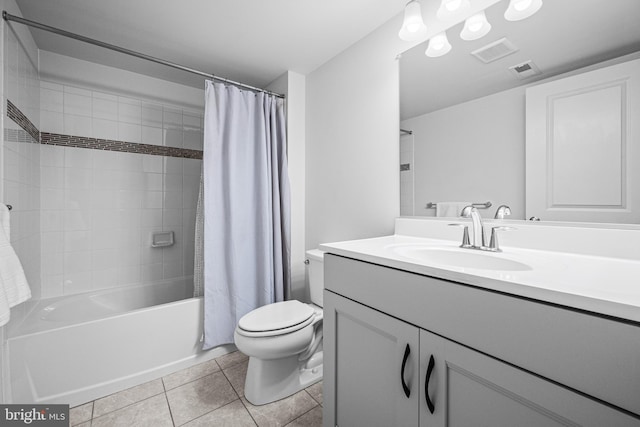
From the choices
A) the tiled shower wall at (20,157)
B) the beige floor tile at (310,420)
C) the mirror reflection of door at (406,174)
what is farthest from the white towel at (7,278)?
the mirror reflection of door at (406,174)

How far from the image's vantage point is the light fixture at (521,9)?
1070mm

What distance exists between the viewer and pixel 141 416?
1342 mm

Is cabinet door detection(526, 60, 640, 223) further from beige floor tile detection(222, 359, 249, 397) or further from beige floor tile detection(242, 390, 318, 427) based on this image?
beige floor tile detection(222, 359, 249, 397)

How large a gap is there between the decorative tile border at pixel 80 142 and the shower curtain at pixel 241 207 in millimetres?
866

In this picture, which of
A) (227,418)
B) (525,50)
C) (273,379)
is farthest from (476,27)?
(227,418)

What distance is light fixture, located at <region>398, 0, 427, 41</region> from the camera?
134 centimetres

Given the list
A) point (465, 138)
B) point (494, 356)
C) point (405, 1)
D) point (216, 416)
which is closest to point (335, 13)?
point (405, 1)

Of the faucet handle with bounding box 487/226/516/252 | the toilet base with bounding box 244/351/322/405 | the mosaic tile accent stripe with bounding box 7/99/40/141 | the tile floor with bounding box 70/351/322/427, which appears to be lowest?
the tile floor with bounding box 70/351/322/427

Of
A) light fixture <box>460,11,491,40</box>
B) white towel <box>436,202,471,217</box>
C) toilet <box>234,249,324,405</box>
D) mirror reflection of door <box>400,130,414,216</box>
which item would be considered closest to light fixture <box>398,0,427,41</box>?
light fixture <box>460,11,491,40</box>

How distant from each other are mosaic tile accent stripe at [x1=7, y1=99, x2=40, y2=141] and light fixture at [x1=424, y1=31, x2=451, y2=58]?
223 cm

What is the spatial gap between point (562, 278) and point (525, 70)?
3.02ft

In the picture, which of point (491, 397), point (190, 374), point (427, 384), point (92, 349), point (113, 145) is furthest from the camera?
point (113, 145)

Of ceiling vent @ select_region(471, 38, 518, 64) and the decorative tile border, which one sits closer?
ceiling vent @ select_region(471, 38, 518, 64)

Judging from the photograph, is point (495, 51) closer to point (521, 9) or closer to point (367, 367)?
point (521, 9)
